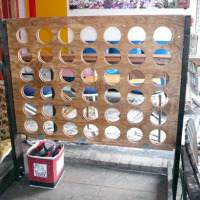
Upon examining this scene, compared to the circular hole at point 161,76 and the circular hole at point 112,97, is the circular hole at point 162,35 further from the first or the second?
the circular hole at point 161,76

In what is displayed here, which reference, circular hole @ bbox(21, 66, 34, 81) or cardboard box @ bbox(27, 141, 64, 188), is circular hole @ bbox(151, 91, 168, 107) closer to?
cardboard box @ bbox(27, 141, 64, 188)

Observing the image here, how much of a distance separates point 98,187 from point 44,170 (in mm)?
477

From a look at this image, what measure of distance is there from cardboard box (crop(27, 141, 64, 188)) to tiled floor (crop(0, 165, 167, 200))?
0.19ft

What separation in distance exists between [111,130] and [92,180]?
1.50 m

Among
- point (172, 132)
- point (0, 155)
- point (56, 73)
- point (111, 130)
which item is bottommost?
point (111, 130)

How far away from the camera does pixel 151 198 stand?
2.03 meters

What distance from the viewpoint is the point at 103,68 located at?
187 centimetres

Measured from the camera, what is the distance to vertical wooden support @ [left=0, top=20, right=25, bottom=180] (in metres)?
1.98

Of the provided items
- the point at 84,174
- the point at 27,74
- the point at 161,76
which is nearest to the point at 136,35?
the point at 27,74

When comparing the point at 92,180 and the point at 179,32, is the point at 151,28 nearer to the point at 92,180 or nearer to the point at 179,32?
the point at 179,32

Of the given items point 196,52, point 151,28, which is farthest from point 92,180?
point 196,52

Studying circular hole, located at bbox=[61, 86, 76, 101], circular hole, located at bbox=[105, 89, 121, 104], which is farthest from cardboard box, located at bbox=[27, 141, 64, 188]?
circular hole, located at bbox=[105, 89, 121, 104]

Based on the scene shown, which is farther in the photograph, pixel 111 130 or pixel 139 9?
pixel 139 9

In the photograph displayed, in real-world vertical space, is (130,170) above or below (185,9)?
below
